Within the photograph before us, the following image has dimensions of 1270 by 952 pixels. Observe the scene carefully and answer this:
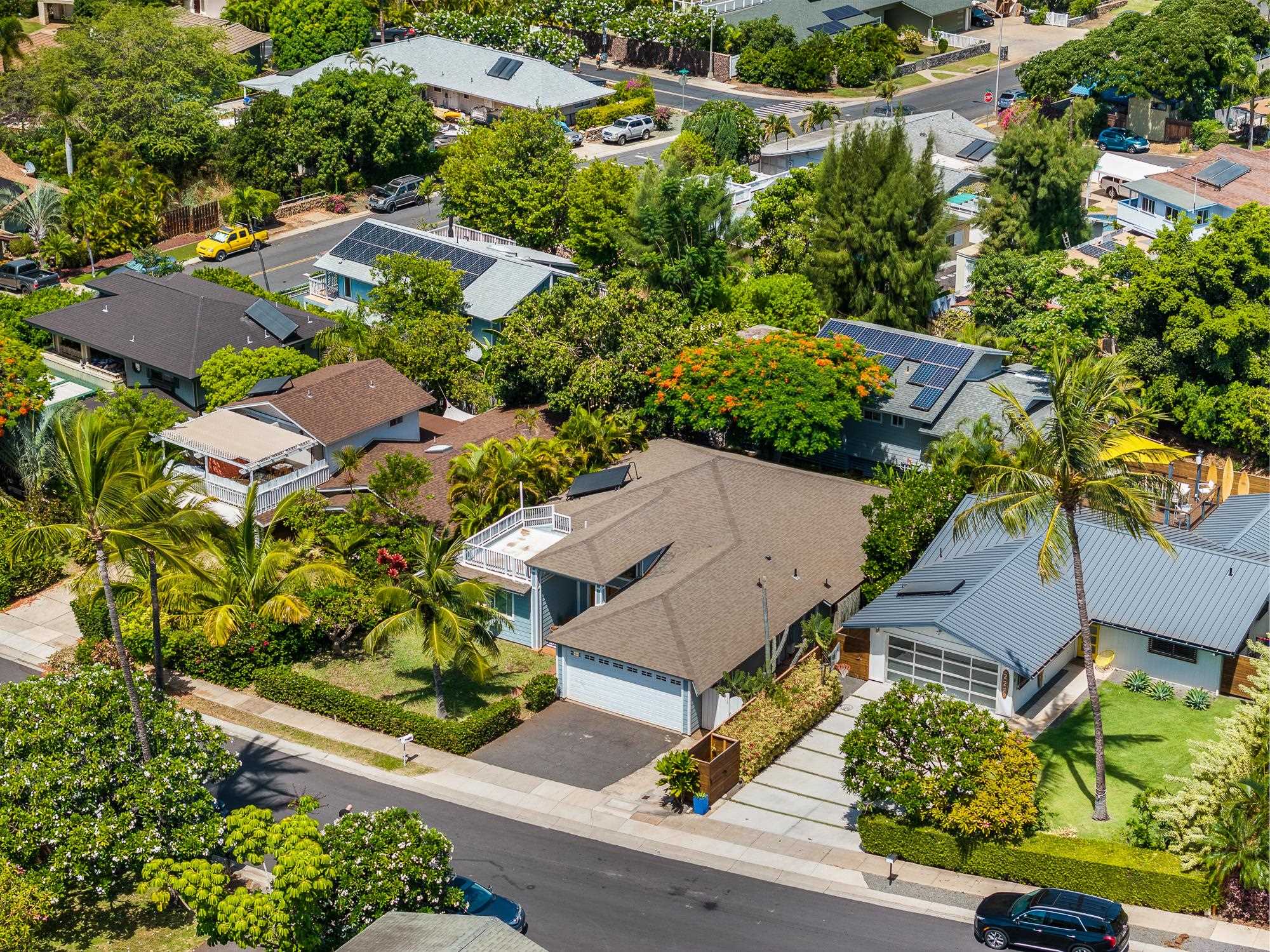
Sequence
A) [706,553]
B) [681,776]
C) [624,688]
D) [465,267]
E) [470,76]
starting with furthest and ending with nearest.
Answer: [470,76]
[465,267]
[706,553]
[624,688]
[681,776]

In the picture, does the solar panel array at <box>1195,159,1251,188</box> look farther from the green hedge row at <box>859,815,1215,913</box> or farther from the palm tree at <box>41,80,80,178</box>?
the palm tree at <box>41,80,80,178</box>

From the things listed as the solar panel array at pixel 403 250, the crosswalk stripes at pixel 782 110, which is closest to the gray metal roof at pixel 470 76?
the crosswalk stripes at pixel 782 110

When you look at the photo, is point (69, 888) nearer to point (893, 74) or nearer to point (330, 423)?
point (330, 423)

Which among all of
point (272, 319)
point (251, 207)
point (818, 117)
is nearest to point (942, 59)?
point (818, 117)

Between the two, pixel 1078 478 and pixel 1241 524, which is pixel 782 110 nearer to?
pixel 1241 524

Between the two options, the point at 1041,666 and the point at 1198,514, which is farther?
the point at 1198,514

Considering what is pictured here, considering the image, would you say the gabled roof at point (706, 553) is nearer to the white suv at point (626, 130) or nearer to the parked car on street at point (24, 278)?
the parked car on street at point (24, 278)

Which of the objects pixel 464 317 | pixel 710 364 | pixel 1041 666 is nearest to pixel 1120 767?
pixel 1041 666
